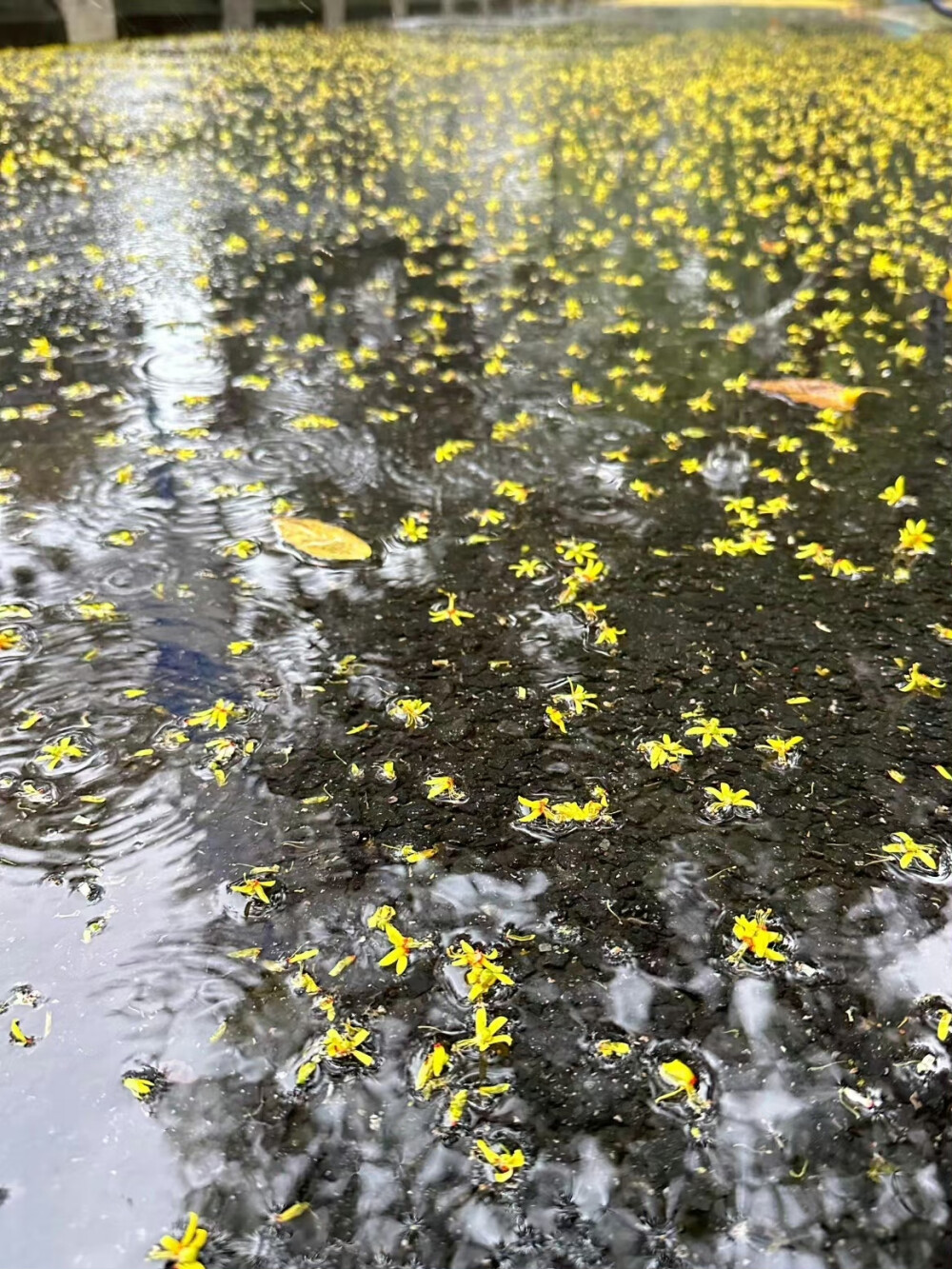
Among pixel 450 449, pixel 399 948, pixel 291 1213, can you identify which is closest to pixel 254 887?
pixel 399 948

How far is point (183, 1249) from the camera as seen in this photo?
1.23 metres

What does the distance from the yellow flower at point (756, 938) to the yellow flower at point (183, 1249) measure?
968 millimetres

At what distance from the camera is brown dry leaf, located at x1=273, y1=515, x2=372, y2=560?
→ 2.75 metres

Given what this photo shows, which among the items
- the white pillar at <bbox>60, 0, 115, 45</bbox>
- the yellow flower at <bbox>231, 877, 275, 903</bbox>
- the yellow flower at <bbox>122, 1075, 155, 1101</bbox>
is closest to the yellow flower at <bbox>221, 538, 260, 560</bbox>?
the yellow flower at <bbox>231, 877, 275, 903</bbox>

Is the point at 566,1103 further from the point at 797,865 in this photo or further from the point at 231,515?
the point at 231,515

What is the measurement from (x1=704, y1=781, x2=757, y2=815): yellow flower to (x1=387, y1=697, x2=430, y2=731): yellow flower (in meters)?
0.68

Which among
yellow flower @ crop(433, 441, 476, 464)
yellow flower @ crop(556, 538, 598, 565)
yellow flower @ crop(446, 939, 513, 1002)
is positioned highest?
yellow flower @ crop(433, 441, 476, 464)

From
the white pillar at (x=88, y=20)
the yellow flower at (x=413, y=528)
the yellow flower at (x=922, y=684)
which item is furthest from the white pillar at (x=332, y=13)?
the yellow flower at (x=922, y=684)

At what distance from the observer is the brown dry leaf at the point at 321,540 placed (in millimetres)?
2750

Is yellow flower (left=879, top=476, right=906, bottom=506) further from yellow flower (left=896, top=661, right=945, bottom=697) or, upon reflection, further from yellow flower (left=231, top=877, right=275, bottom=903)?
yellow flower (left=231, top=877, right=275, bottom=903)

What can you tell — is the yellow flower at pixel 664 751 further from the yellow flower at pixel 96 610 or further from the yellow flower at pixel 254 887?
the yellow flower at pixel 96 610

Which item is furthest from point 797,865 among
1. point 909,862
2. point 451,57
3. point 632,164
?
point 451,57

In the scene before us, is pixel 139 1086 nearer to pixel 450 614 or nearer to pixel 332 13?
pixel 450 614

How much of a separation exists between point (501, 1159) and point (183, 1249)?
458mm
